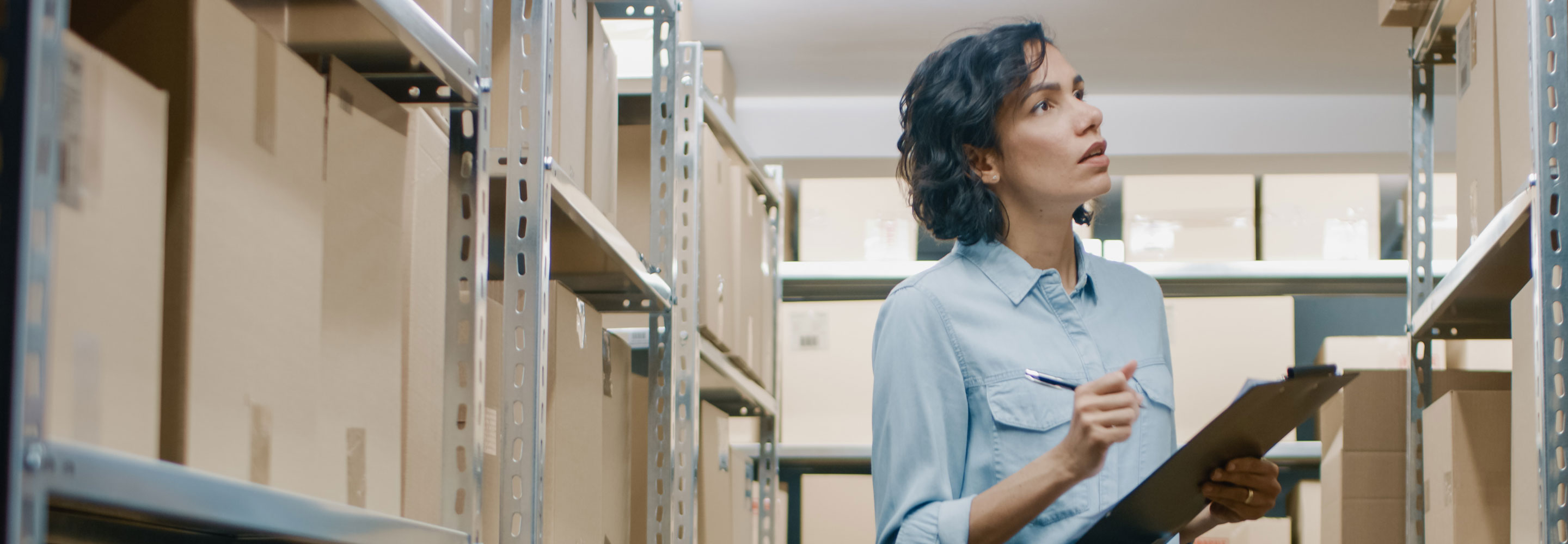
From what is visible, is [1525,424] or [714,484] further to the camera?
[714,484]

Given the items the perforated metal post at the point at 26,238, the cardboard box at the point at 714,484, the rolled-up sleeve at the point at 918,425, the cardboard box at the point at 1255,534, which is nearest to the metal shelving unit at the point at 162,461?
the perforated metal post at the point at 26,238

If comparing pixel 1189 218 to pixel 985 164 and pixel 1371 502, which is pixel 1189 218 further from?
pixel 985 164

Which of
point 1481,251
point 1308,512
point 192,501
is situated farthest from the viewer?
point 1308,512

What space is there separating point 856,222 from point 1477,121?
69.1 inches

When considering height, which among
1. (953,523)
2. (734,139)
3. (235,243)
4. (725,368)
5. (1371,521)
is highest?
(734,139)

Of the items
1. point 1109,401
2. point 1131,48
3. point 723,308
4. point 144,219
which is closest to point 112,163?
point 144,219

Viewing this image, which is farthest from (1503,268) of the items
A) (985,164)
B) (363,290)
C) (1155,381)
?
(363,290)

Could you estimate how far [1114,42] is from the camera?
10.4 ft

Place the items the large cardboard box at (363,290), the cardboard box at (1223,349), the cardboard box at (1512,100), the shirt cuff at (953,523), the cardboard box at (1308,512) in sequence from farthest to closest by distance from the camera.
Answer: the cardboard box at (1223,349), the cardboard box at (1308,512), the cardboard box at (1512,100), the shirt cuff at (953,523), the large cardboard box at (363,290)

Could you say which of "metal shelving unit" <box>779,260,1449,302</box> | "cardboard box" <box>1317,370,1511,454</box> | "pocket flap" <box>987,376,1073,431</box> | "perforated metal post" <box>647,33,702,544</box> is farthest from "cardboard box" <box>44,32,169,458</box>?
"metal shelving unit" <box>779,260,1449,302</box>

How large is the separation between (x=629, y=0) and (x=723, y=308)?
2.51ft

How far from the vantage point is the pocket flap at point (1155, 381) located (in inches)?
53.5

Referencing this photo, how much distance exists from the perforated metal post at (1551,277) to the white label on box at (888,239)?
205cm

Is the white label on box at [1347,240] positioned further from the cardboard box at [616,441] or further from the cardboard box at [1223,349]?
the cardboard box at [616,441]
